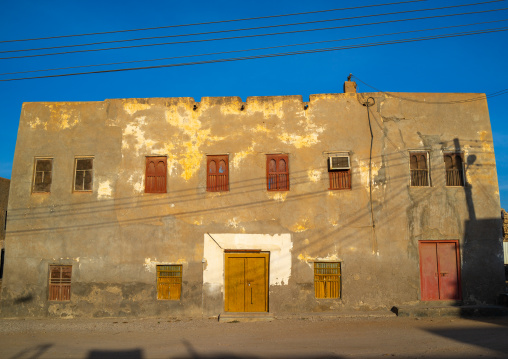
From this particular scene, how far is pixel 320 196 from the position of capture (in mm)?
14562

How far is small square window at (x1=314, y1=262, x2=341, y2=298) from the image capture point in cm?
1416

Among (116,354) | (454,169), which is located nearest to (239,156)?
(454,169)

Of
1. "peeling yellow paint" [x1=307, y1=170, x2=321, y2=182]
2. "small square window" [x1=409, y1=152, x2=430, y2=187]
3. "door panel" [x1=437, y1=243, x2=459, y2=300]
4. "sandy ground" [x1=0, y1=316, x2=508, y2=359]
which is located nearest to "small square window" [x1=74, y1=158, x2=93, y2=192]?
"sandy ground" [x1=0, y1=316, x2=508, y2=359]

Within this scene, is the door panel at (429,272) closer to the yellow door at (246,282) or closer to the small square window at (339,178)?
the small square window at (339,178)

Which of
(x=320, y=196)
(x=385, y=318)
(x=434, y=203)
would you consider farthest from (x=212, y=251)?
(x=434, y=203)

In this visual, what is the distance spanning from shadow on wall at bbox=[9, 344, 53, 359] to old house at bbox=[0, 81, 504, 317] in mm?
3789

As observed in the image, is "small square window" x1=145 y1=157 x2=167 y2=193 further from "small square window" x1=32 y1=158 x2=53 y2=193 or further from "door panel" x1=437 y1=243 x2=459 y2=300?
"door panel" x1=437 y1=243 x2=459 y2=300

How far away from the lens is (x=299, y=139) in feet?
48.9

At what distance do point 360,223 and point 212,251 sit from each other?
201 inches

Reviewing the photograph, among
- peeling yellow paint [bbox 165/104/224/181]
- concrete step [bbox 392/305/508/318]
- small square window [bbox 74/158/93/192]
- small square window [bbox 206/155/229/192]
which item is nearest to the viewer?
concrete step [bbox 392/305/508/318]

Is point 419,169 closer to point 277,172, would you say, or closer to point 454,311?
point 454,311

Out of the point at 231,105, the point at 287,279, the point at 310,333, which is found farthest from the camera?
the point at 231,105

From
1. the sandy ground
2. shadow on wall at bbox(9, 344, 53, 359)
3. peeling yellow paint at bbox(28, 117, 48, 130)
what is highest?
peeling yellow paint at bbox(28, 117, 48, 130)

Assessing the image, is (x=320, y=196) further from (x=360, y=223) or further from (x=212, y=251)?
(x=212, y=251)
